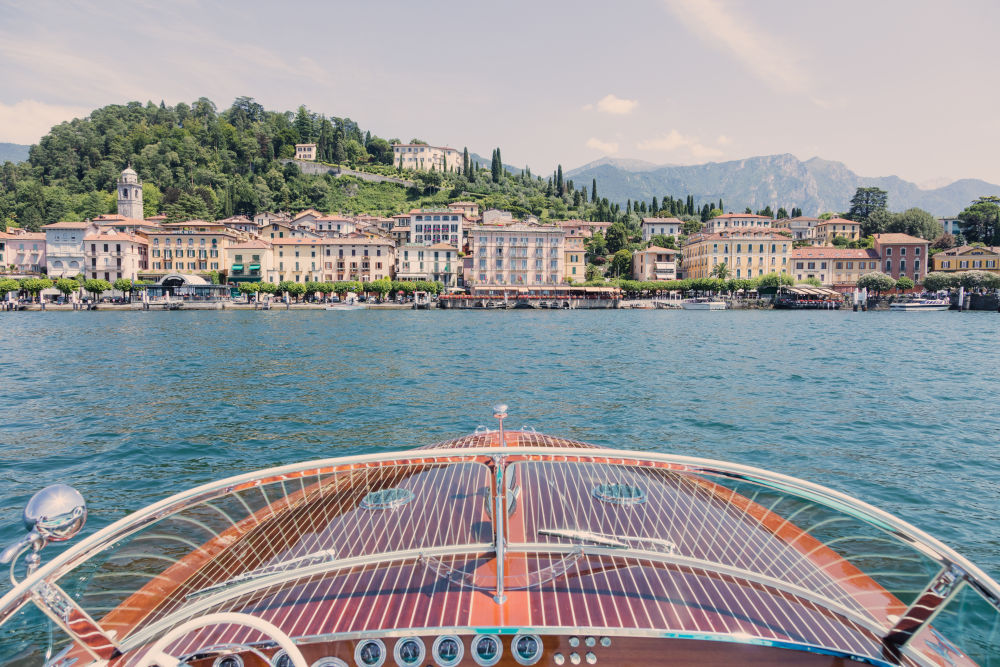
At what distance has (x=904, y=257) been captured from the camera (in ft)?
270

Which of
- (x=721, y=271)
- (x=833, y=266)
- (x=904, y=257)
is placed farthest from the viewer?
(x=833, y=266)

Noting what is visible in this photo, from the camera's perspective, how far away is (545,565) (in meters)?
3.48

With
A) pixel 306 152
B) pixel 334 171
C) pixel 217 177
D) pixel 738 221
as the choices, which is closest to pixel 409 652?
pixel 738 221

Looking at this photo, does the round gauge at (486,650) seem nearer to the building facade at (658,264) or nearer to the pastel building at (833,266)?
the building facade at (658,264)

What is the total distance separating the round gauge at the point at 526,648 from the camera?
9.48ft

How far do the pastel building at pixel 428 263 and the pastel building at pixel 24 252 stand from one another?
50.4m

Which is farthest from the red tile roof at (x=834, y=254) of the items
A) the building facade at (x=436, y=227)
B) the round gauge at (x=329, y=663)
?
the round gauge at (x=329, y=663)

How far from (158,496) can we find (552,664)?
7.82 m

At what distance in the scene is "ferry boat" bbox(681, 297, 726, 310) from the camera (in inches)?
3018

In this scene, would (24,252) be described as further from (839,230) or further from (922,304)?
(839,230)

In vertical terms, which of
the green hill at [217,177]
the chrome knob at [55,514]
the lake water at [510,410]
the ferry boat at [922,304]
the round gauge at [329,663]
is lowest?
the lake water at [510,410]

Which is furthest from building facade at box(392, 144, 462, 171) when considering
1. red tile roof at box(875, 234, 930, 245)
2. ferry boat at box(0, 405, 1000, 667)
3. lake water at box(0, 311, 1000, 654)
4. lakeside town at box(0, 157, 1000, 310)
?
ferry boat at box(0, 405, 1000, 667)

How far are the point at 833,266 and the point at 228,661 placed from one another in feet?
315

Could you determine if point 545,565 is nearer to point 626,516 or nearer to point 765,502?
point 626,516
